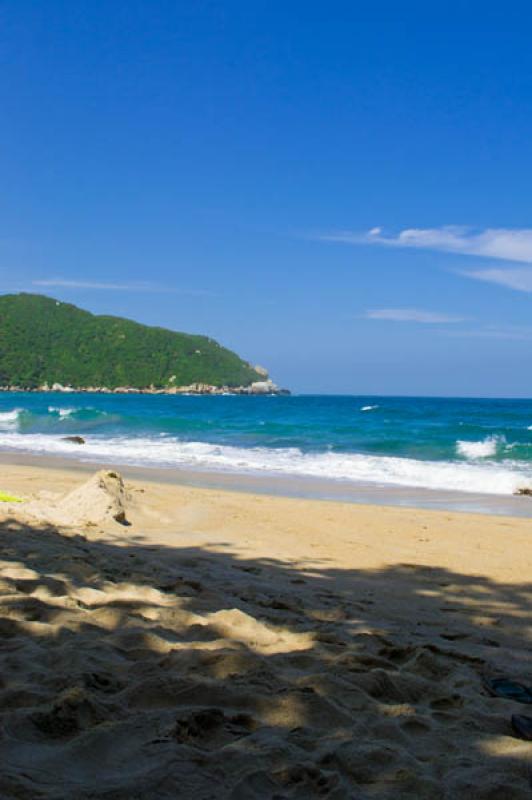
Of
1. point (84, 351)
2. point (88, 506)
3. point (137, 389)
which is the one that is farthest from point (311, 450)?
point (84, 351)

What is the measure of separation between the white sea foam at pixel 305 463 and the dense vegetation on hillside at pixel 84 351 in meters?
95.7

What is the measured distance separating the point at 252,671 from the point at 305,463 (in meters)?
17.1

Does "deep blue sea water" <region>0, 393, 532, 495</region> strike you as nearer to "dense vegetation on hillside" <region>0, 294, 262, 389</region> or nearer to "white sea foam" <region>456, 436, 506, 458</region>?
"white sea foam" <region>456, 436, 506, 458</region>

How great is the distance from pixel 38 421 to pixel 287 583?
39752 mm

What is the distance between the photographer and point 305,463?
66.3 ft

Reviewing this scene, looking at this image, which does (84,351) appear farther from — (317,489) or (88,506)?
(88,506)

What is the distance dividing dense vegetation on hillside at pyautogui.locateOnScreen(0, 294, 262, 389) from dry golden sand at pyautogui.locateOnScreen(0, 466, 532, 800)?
385ft

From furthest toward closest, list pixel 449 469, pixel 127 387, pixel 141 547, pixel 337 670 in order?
pixel 127 387 → pixel 449 469 → pixel 141 547 → pixel 337 670

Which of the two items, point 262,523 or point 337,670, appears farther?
point 262,523

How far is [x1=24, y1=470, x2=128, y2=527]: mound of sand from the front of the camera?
807cm

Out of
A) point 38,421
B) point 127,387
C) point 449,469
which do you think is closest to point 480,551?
point 449,469

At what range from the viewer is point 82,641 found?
3.46m

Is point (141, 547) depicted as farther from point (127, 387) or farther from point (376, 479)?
point (127, 387)

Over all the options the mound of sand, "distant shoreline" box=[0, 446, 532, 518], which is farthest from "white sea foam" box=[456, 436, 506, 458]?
the mound of sand
